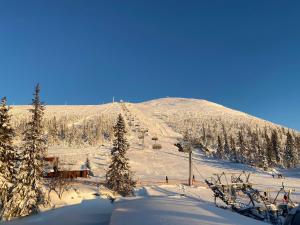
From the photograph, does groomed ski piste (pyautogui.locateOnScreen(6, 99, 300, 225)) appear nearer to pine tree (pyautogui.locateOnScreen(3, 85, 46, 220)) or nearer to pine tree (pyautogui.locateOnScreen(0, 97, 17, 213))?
pine tree (pyautogui.locateOnScreen(3, 85, 46, 220))

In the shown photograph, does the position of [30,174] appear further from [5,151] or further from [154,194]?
[154,194]

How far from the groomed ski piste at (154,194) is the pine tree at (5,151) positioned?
4.65m

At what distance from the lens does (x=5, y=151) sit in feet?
129

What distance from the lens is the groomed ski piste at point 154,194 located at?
10713 millimetres

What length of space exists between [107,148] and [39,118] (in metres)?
88.3

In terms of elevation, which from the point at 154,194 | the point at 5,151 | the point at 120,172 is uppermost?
the point at 5,151

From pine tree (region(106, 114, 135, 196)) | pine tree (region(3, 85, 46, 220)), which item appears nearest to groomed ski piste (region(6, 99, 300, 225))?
pine tree (region(3, 85, 46, 220))

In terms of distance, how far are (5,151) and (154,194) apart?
25138 mm

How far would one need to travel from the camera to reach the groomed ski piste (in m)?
10.7

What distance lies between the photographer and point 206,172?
94625mm

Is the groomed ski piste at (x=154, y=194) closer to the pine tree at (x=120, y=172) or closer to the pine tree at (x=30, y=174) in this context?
the pine tree at (x=30, y=174)

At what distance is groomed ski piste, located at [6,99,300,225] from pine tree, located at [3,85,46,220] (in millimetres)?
1987

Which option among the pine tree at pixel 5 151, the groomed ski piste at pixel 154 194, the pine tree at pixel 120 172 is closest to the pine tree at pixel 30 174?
the pine tree at pixel 5 151

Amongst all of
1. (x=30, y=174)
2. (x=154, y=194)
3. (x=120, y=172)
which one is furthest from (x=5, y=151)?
(x=154, y=194)
